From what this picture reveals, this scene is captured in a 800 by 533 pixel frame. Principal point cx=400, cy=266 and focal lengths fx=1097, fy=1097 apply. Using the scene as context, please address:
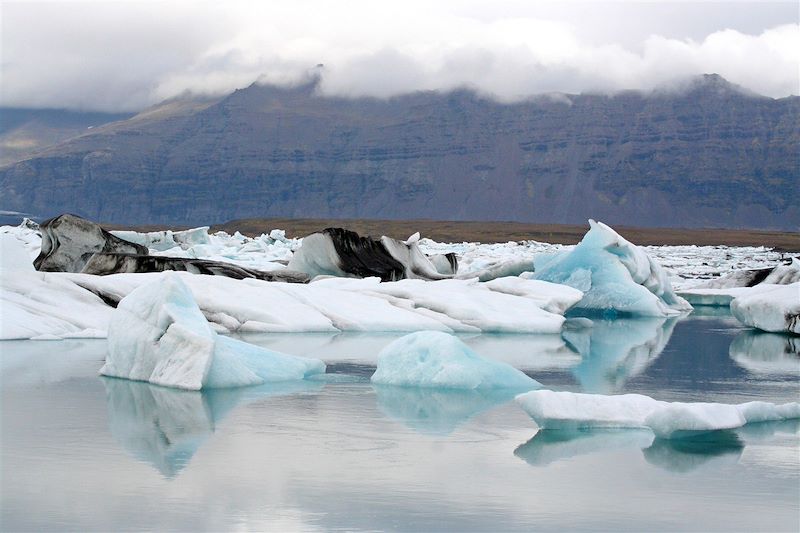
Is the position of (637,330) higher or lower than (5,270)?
lower

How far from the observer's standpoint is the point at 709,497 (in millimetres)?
5684

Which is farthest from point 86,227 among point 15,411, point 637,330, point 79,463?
point 79,463

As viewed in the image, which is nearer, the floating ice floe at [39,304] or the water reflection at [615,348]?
the water reflection at [615,348]

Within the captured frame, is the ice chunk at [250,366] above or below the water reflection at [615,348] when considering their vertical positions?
above

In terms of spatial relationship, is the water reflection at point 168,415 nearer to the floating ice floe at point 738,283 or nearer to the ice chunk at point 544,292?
the ice chunk at point 544,292

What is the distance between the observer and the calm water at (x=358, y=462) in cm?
520

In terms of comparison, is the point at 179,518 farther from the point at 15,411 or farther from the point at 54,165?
the point at 54,165

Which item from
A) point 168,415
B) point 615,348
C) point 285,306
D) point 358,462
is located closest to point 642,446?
point 358,462

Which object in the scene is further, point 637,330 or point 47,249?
point 47,249

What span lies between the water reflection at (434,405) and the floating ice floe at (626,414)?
2.21ft

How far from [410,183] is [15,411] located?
15960 centimetres

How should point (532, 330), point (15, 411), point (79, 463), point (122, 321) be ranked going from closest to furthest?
1. point (79, 463)
2. point (15, 411)
3. point (122, 321)
4. point (532, 330)

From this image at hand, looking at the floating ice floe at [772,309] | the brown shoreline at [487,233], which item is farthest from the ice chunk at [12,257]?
the brown shoreline at [487,233]

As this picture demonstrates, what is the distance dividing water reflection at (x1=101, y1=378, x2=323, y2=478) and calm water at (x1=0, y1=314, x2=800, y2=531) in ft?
0.07
